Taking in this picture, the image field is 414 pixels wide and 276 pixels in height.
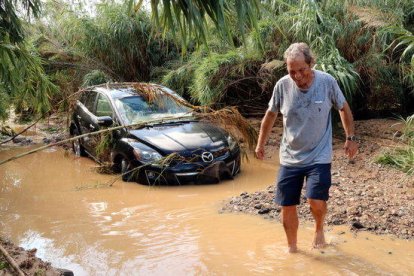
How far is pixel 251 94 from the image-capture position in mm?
11156

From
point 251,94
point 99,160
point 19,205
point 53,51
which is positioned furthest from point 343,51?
point 53,51

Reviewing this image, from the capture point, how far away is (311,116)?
404cm

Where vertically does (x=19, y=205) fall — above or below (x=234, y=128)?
below

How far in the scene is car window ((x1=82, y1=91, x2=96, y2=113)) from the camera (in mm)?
9109

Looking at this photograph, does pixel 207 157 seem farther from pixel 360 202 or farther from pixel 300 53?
pixel 300 53

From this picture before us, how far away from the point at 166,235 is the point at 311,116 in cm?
209

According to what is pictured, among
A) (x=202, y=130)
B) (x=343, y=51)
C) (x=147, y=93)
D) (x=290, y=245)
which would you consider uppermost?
(x=343, y=51)

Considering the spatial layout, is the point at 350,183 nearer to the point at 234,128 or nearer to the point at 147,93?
the point at 234,128

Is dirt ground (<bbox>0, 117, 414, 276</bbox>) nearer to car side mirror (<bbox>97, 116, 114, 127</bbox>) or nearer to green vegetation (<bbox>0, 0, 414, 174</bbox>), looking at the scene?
green vegetation (<bbox>0, 0, 414, 174</bbox>)

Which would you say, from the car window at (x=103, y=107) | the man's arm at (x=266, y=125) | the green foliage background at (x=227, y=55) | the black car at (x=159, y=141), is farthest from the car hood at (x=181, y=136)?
the man's arm at (x=266, y=125)

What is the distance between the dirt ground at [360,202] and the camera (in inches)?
163

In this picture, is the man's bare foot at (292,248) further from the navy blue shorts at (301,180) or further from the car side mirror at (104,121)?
the car side mirror at (104,121)

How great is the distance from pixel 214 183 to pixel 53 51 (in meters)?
9.11

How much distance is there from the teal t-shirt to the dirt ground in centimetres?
126
